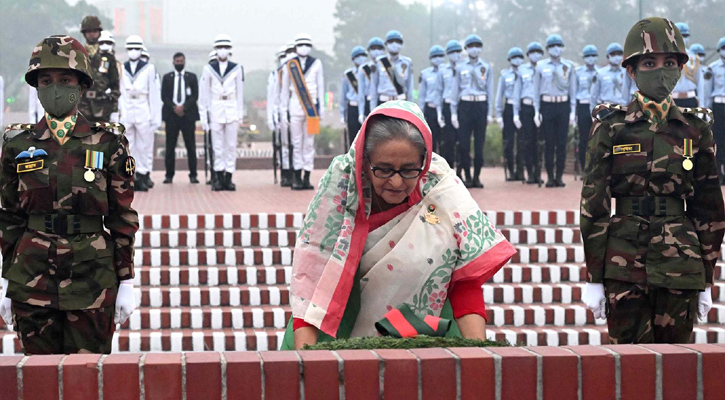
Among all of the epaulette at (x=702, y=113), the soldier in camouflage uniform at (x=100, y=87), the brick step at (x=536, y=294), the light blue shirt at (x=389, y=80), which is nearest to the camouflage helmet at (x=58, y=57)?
the epaulette at (x=702, y=113)

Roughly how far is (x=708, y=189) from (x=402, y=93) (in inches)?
430

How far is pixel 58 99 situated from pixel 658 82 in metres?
2.62

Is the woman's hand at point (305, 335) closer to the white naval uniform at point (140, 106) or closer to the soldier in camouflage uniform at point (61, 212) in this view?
the soldier in camouflage uniform at point (61, 212)

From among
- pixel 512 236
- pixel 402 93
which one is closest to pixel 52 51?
pixel 512 236

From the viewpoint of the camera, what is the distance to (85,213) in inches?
183

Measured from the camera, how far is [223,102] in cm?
1572

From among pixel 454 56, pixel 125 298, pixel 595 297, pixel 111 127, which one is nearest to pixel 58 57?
pixel 111 127

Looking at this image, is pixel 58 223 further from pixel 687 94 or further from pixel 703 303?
pixel 687 94

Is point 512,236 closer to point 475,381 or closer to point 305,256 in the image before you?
point 305,256

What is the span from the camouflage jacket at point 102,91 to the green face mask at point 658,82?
990cm

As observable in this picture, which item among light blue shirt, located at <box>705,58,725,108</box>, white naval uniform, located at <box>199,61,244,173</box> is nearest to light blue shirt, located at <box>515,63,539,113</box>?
light blue shirt, located at <box>705,58,725,108</box>

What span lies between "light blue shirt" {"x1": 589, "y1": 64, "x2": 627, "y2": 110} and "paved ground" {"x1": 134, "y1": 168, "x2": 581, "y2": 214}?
4.65 feet

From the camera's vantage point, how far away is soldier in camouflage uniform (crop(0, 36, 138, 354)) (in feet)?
15.1

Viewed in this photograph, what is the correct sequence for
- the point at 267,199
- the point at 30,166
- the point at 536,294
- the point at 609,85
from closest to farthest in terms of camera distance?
1. the point at 30,166
2. the point at 536,294
3. the point at 267,199
4. the point at 609,85
